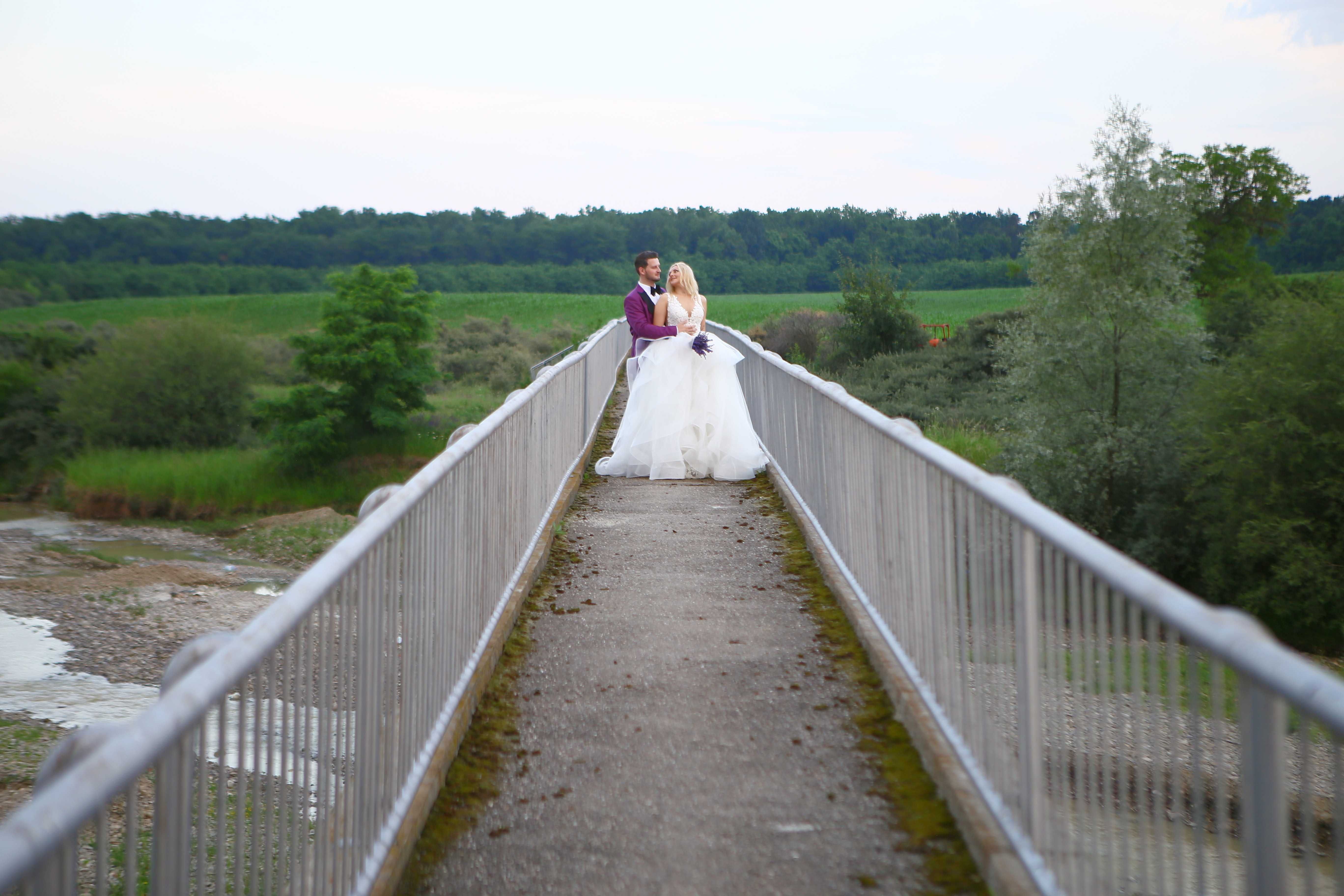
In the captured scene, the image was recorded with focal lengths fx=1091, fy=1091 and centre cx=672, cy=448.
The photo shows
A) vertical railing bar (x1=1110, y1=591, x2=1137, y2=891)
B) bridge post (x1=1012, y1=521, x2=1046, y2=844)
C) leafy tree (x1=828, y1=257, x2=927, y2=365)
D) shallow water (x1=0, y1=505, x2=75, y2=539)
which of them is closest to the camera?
vertical railing bar (x1=1110, y1=591, x2=1137, y2=891)

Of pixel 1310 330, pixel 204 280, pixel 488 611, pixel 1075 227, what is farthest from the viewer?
pixel 204 280

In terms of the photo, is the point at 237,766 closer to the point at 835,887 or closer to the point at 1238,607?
the point at 835,887

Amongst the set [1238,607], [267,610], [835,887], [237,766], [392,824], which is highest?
[267,610]

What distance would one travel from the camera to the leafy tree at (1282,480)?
24.2 m

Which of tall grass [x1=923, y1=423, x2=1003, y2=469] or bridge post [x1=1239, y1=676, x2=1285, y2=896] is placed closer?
bridge post [x1=1239, y1=676, x2=1285, y2=896]

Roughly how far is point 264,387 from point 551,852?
77.3 meters

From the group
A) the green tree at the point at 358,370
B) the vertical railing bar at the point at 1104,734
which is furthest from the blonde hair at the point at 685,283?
the green tree at the point at 358,370

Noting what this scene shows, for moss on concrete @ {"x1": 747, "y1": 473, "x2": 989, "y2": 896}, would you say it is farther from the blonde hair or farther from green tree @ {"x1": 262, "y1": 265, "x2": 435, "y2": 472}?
green tree @ {"x1": 262, "y1": 265, "x2": 435, "y2": 472}

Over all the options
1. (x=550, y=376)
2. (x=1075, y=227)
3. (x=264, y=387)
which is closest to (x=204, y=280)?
(x=264, y=387)

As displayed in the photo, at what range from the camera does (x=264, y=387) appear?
7556 centimetres

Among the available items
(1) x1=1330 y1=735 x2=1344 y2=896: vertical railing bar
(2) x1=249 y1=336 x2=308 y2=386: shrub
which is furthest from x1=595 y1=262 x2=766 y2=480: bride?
(2) x1=249 y1=336 x2=308 y2=386: shrub

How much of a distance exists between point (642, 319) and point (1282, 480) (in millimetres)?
20623

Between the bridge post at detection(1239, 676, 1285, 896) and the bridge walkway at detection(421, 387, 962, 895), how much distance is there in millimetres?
1581

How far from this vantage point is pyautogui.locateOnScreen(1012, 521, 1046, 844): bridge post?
3008mm
